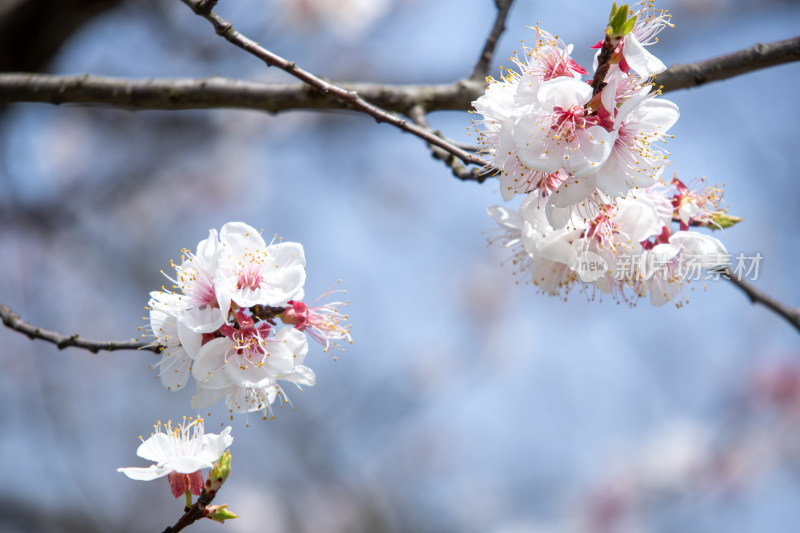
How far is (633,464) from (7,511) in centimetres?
626

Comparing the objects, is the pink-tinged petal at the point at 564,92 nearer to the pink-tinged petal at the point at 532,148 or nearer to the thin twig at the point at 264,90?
the pink-tinged petal at the point at 532,148

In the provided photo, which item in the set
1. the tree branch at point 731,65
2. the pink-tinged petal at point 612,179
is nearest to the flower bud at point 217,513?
the pink-tinged petal at point 612,179

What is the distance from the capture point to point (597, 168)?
122 centimetres

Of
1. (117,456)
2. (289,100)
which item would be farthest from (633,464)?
(289,100)

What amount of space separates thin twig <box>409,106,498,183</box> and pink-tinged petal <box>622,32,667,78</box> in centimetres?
36

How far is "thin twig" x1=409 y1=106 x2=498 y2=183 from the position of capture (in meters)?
1.47

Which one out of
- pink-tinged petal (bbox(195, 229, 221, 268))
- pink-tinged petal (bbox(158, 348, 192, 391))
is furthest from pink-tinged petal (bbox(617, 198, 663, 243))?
pink-tinged petal (bbox(158, 348, 192, 391))

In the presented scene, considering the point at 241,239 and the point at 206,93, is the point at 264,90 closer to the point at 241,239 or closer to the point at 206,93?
the point at 206,93

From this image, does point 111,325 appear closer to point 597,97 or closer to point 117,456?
point 117,456

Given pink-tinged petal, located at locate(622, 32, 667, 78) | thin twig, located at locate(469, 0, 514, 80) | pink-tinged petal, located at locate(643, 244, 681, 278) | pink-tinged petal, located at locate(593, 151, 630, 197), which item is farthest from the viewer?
thin twig, located at locate(469, 0, 514, 80)

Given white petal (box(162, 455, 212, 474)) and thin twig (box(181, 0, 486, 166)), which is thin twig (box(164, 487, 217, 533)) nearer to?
white petal (box(162, 455, 212, 474))

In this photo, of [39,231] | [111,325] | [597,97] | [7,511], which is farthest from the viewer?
[111,325]

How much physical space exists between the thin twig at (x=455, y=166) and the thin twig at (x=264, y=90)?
0.10 meters

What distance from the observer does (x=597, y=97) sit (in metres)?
1.27
